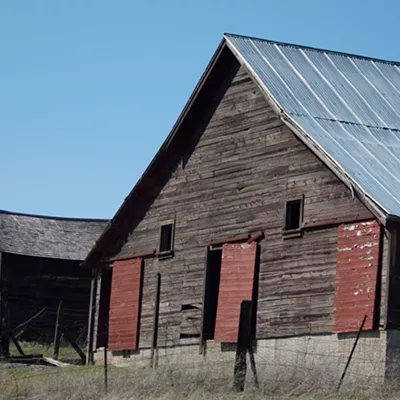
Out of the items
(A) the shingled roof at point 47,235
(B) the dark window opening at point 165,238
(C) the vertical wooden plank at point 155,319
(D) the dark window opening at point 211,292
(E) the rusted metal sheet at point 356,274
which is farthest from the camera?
(A) the shingled roof at point 47,235

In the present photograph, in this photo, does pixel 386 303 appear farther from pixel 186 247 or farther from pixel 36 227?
pixel 36 227

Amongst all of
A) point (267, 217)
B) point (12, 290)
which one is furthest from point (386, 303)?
point (12, 290)

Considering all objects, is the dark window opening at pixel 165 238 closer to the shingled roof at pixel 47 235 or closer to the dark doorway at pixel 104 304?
the dark doorway at pixel 104 304

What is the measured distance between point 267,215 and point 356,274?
3315 millimetres

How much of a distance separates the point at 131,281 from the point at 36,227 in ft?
42.5

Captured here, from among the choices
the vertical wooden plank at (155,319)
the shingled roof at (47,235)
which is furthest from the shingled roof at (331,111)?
the shingled roof at (47,235)

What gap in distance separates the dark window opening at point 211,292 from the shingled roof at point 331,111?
2969 millimetres

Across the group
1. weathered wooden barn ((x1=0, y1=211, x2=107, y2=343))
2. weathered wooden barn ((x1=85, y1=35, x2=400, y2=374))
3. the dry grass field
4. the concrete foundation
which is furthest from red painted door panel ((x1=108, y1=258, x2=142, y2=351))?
weathered wooden barn ((x1=0, y1=211, x2=107, y2=343))

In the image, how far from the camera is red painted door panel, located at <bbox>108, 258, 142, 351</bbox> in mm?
29875

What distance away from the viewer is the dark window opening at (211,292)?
2756 cm

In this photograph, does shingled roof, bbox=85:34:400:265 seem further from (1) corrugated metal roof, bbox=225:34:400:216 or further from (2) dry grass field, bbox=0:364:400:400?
(2) dry grass field, bbox=0:364:400:400

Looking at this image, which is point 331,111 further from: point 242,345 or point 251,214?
point 242,345

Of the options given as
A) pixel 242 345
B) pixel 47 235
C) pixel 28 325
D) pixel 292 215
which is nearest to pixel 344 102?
pixel 292 215

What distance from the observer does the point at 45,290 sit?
40844 millimetres
